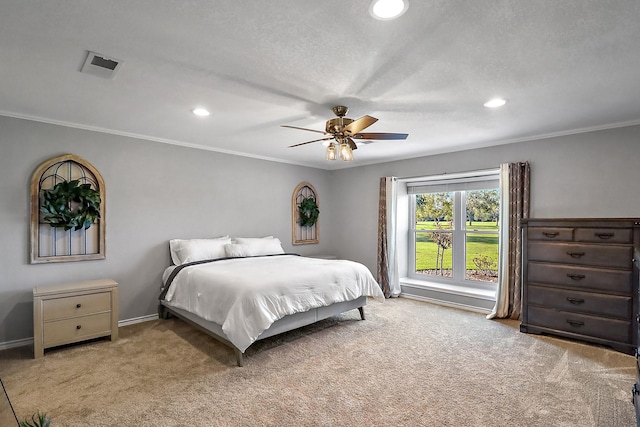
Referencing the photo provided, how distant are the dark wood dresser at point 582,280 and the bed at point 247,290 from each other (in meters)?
1.81

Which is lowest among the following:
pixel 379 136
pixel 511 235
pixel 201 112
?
pixel 511 235

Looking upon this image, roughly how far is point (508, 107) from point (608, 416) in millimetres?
2513

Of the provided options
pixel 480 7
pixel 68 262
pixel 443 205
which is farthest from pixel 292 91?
pixel 443 205

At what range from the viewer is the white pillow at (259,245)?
4777 millimetres

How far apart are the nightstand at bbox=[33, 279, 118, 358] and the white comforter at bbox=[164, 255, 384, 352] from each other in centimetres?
65

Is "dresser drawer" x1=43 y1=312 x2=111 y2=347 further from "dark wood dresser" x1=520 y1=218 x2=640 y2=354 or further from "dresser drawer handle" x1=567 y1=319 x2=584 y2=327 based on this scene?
"dresser drawer handle" x1=567 y1=319 x2=584 y2=327

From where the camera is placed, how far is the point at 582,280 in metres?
3.40

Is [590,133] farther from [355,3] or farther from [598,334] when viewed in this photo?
[355,3]

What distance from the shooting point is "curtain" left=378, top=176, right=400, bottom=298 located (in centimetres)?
546

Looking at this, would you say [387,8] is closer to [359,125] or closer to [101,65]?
[359,125]

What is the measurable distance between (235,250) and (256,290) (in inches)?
69.5

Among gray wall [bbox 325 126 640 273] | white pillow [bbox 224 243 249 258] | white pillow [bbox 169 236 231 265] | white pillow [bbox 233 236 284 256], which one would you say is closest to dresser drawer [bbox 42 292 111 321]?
white pillow [bbox 169 236 231 265]

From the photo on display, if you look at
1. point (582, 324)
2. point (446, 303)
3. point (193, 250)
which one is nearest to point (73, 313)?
point (193, 250)

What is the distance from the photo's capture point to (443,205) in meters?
5.45
